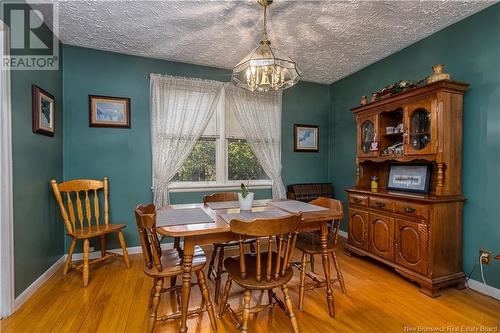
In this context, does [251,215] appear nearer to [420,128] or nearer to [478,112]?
[420,128]

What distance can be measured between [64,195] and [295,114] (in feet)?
10.9

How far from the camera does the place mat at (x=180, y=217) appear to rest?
5.41ft

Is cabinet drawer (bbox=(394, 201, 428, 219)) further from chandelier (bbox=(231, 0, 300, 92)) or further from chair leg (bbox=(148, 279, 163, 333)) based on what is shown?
chair leg (bbox=(148, 279, 163, 333))

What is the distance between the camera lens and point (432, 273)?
216cm

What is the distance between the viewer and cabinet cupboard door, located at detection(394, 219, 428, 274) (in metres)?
2.22

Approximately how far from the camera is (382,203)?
8.65ft

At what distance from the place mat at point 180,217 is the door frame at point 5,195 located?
111 cm

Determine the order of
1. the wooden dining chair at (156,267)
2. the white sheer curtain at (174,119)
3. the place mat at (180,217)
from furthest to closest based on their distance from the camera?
1. the white sheer curtain at (174,119)
2. the place mat at (180,217)
3. the wooden dining chair at (156,267)

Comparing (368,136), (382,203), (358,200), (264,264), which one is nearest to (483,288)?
(382,203)

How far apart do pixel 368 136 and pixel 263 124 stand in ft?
4.77

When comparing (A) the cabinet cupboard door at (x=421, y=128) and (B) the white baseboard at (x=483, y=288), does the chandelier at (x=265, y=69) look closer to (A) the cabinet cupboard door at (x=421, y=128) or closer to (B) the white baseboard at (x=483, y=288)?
(A) the cabinet cupboard door at (x=421, y=128)

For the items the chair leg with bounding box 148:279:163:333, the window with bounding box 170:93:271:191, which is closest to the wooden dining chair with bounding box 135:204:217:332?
the chair leg with bounding box 148:279:163:333

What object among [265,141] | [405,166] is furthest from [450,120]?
[265,141]

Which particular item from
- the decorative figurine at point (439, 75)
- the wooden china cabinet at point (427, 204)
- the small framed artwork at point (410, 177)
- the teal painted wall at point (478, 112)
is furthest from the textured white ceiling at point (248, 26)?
the small framed artwork at point (410, 177)
